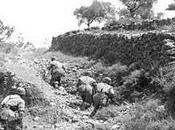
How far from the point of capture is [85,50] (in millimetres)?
18922

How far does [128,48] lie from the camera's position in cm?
1448

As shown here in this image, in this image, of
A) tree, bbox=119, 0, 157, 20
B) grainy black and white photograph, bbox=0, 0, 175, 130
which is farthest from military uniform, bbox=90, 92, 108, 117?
tree, bbox=119, 0, 157, 20

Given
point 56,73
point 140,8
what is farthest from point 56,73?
point 140,8

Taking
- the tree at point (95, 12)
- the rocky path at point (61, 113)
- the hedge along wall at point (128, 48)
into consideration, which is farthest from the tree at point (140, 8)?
the rocky path at point (61, 113)

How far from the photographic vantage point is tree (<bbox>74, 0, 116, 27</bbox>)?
34344 millimetres

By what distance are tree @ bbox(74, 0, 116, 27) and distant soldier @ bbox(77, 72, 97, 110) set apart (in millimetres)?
23151

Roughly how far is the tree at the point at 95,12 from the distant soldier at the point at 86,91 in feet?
76.0

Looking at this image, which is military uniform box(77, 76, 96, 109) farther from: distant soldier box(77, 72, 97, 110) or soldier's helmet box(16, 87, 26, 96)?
soldier's helmet box(16, 87, 26, 96)

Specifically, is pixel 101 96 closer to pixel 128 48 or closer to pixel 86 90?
pixel 86 90

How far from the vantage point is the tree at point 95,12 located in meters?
34.3

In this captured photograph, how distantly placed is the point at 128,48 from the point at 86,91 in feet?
12.8

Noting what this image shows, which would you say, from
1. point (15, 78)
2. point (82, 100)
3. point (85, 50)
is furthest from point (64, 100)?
point (85, 50)

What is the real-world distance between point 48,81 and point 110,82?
308 centimetres

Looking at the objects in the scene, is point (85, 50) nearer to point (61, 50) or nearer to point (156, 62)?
point (61, 50)
